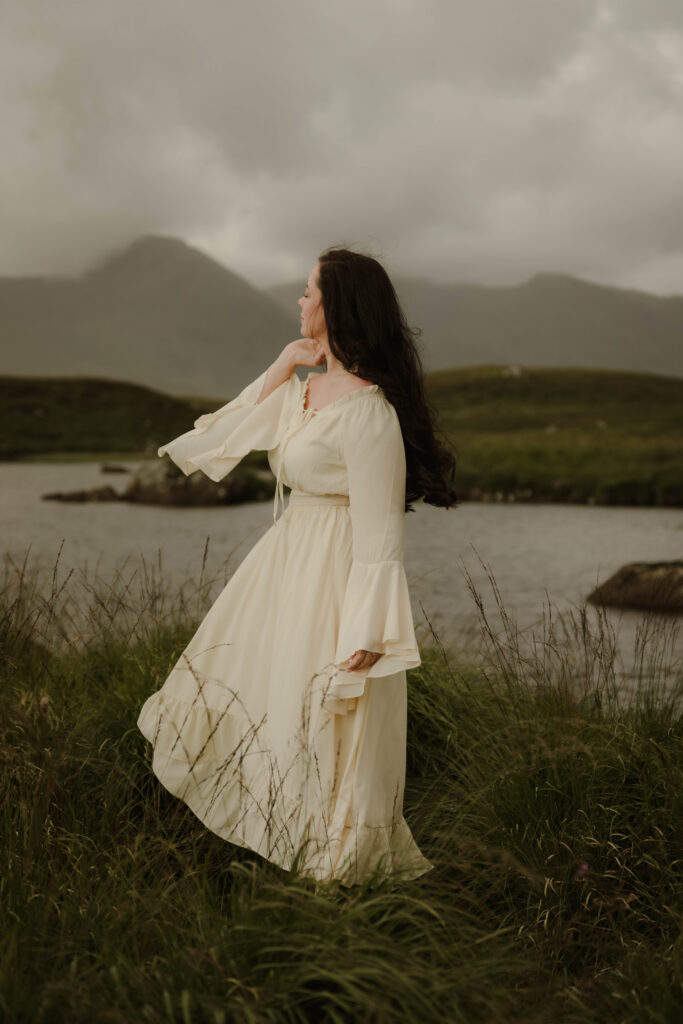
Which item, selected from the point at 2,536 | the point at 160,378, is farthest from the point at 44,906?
the point at 160,378

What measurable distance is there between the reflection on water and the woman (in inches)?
121

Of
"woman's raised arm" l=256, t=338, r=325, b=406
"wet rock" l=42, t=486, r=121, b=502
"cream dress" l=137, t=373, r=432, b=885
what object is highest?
"woman's raised arm" l=256, t=338, r=325, b=406

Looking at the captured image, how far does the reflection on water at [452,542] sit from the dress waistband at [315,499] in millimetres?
3106

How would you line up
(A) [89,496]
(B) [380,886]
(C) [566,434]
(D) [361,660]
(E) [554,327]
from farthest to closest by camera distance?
1. (E) [554,327]
2. (C) [566,434]
3. (A) [89,496]
4. (D) [361,660]
5. (B) [380,886]

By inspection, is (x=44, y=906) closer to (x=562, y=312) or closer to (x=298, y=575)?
(x=298, y=575)

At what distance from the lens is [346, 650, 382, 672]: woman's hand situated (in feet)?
8.34

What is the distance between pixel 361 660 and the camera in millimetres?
2549

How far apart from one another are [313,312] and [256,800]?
154 centimetres

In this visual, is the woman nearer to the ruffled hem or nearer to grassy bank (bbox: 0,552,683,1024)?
the ruffled hem

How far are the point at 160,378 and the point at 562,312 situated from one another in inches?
1189

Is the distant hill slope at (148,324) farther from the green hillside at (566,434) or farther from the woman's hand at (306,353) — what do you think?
the woman's hand at (306,353)

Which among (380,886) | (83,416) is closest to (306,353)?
(380,886)

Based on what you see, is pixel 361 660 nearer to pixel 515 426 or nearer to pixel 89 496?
pixel 89 496

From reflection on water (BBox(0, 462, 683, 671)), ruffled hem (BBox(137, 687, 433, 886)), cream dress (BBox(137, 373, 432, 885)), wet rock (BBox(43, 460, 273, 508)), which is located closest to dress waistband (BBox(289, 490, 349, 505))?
cream dress (BBox(137, 373, 432, 885))
